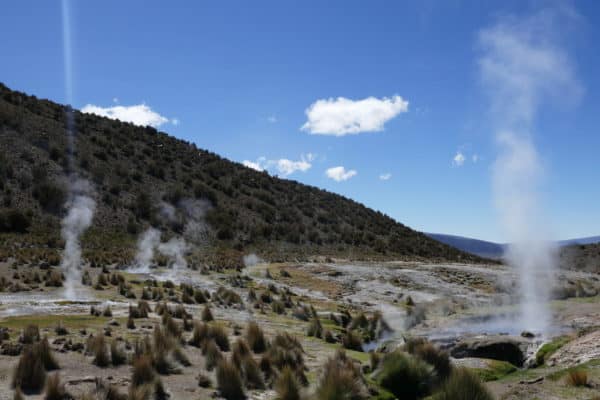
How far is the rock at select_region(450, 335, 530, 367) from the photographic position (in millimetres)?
11516

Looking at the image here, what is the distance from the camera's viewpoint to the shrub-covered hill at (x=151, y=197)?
1494 inches

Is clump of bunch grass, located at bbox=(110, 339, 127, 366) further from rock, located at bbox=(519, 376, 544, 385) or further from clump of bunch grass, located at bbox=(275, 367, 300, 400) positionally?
rock, located at bbox=(519, 376, 544, 385)

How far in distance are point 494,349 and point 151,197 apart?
40363mm

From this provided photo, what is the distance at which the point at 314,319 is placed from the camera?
15.4m

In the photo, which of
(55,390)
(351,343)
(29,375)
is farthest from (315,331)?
(55,390)

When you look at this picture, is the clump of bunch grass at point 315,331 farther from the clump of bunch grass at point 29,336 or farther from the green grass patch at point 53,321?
the clump of bunch grass at point 29,336

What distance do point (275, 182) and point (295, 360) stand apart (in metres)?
59.6

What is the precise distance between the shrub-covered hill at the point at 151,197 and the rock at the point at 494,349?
83.0 feet

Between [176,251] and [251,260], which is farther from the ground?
[176,251]

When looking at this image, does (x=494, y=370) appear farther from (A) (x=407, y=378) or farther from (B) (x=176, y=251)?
(B) (x=176, y=251)

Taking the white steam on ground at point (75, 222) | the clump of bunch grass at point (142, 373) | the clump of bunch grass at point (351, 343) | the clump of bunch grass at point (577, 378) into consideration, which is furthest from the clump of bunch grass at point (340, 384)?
the white steam on ground at point (75, 222)

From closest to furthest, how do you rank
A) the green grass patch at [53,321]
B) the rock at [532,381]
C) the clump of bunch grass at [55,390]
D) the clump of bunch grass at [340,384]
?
1. the clump of bunch grass at [55,390]
2. the clump of bunch grass at [340,384]
3. the rock at [532,381]
4. the green grass patch at [53,321]

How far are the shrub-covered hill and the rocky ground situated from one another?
12.2 m

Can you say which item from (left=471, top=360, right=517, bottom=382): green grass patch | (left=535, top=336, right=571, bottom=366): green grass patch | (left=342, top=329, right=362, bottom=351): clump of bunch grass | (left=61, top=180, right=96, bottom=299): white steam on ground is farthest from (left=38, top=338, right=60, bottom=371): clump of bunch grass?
(left=61, top=180, right=96, bottom=299): white steam on ground
